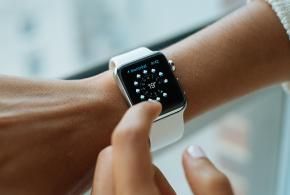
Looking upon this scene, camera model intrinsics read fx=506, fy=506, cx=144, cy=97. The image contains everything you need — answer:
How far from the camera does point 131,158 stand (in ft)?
1.56

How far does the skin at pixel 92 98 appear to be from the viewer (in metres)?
0.67

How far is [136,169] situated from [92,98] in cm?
27

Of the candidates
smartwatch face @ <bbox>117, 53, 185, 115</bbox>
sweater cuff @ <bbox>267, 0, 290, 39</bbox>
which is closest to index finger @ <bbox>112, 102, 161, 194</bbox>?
smartwatch face @ <bbox>117, 53, 185, 115</bbox>

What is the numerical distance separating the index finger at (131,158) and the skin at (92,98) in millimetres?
216

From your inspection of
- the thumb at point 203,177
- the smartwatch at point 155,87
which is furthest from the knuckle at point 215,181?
the smartwatch at point 155,87

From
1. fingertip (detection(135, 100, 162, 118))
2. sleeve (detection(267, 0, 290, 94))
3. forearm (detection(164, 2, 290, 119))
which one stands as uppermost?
fingertip (detection(135, 100, 162, 118))

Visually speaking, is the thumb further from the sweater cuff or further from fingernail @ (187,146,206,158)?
the sweater cuff

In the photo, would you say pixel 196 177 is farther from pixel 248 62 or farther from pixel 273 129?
pixel 273 129

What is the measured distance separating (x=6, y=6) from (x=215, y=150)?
2.04ft

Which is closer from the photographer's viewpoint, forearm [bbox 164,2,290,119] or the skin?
the skin

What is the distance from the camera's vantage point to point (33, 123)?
68 centimetres

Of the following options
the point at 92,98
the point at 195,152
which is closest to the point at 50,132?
the point at 92,98

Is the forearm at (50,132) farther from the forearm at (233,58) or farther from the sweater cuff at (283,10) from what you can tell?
the sweater cuff at (283,10)

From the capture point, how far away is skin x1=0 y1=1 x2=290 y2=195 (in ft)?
2.19
